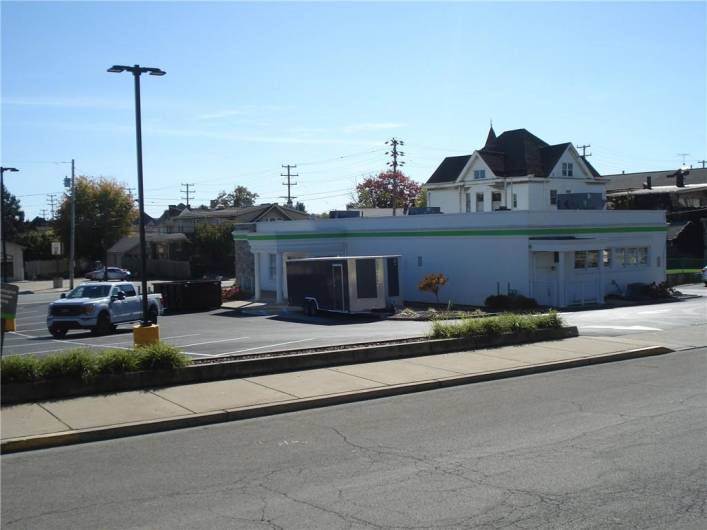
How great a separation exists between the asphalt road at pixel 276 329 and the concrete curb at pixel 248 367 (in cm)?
372

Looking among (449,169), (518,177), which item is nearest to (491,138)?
(449,169)

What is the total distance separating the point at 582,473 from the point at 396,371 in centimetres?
690

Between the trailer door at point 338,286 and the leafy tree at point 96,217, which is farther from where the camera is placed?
the leafy tree at point 96,217

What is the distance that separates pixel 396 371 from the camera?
14.8 metres

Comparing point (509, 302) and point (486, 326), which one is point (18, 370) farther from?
point (509, 302)

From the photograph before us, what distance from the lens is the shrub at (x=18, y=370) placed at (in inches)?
462

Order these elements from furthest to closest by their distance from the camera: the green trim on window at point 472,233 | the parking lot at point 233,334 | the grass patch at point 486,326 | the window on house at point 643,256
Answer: the window on house at point 643,256, the green trim on window at point 472,233, the parking lot at point 233,334, the grass patch at point 486,326

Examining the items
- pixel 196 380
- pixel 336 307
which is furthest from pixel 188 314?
pixel 196 380

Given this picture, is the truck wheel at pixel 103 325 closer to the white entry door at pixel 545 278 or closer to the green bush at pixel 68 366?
the green bush at pixel 68 366

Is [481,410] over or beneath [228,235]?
beneath

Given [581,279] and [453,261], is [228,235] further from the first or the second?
[581,279]

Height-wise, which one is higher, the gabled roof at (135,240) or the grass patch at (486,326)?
the gabled roof at (135,240)

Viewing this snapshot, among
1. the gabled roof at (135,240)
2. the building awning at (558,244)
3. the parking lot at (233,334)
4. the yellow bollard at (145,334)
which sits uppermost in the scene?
the gabled roof at (135,240)

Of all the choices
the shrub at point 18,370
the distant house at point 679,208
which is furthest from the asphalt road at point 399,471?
the distant house at point 679,208
